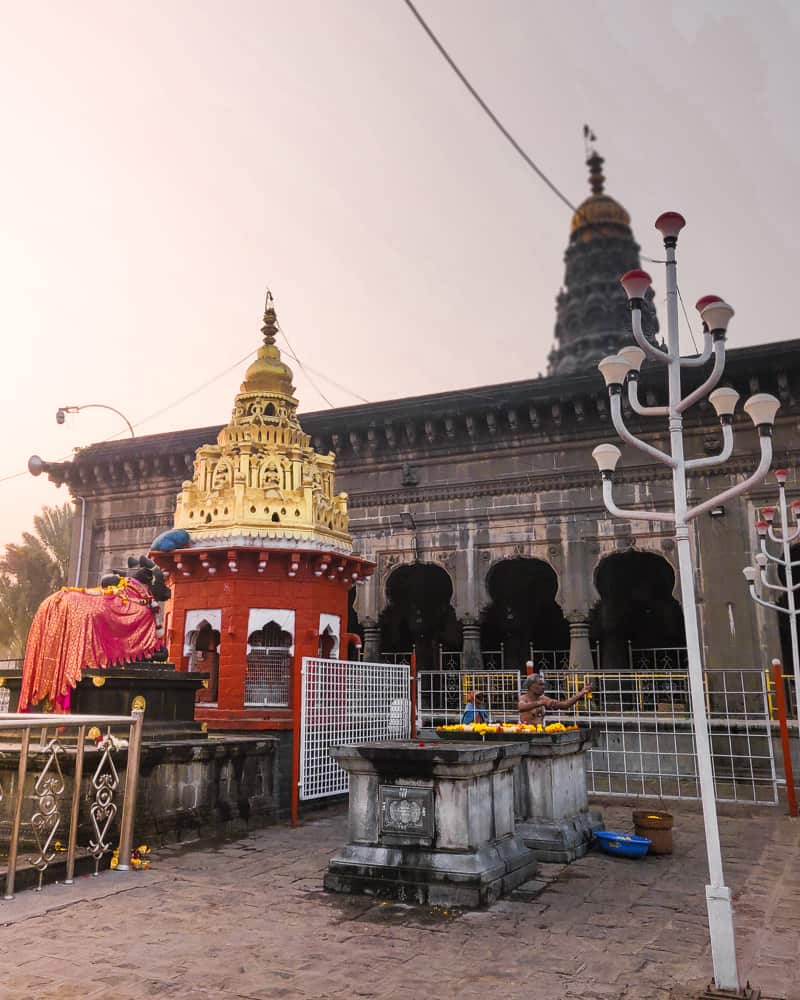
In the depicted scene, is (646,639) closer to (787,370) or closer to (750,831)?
(787,370)

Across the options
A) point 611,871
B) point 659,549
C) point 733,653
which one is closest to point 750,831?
point 611,871

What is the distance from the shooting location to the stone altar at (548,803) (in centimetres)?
830

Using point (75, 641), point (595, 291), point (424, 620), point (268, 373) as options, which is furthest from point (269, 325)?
point (595, 291)

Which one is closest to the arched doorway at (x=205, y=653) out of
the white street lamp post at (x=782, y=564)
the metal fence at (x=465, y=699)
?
the metal fence at (x=465, y=699)

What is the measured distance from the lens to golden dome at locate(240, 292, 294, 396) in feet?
45.2

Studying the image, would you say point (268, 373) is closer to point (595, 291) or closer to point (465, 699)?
point (465, 699)

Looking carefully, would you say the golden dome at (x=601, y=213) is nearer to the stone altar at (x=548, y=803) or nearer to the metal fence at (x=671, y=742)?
the metal fence at (x=671, y=742)

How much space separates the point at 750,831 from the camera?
10508 mm

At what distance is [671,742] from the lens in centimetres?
1578

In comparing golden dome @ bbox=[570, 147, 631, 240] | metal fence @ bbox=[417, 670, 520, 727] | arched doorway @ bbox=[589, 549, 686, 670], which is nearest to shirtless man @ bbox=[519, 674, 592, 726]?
metal fence @ bbox=[417, 670, 520, 727]

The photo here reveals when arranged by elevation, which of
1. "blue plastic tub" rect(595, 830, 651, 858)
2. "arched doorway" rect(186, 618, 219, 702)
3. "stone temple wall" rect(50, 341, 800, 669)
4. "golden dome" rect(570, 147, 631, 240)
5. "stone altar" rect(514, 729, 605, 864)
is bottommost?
"blue plastic tub" rect(595, 830, 651, 858)

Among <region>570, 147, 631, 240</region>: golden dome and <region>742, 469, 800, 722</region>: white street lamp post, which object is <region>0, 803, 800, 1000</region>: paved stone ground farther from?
<region>570, 147, 631, 240</region>: golden dome

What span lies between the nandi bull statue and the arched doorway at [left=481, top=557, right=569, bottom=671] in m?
17.0

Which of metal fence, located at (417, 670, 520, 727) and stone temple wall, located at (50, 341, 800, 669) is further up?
stone temple wall, located at (50, 341, 800, 669)
